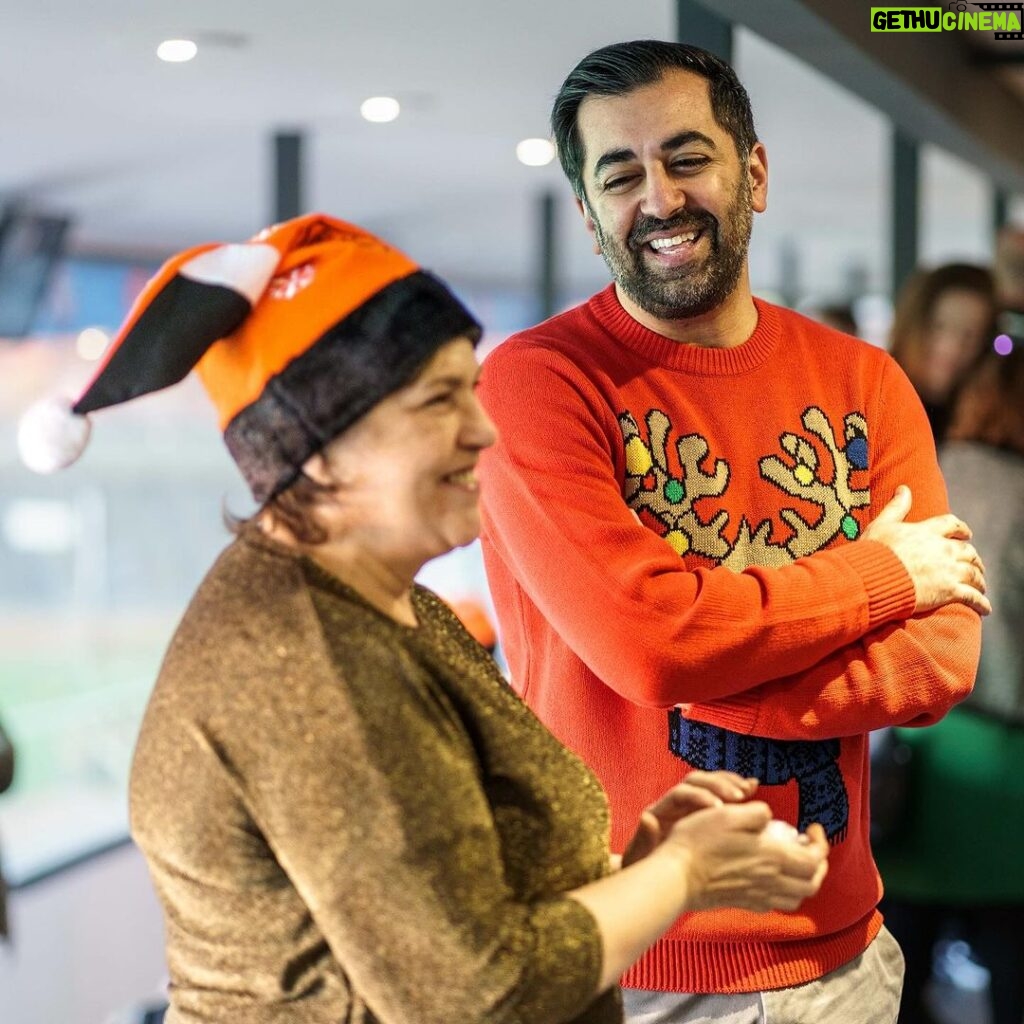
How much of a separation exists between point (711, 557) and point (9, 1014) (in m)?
2.57

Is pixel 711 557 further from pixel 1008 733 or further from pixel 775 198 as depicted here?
pixel 775 198

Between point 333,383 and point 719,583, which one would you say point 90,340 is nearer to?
point 719,583

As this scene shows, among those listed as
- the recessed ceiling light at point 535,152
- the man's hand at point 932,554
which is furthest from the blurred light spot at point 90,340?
the man's hand at point 932,554

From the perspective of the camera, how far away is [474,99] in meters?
4.90

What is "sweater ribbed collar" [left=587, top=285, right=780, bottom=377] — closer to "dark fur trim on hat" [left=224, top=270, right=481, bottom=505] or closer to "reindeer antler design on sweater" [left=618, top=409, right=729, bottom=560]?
"reindeer antler design on sweater" [left=618, top=409, right=729, bottom=560]

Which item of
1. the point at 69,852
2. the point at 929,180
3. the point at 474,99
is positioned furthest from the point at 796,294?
the point at 69,852

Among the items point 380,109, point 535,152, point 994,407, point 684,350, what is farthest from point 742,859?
point 535,152

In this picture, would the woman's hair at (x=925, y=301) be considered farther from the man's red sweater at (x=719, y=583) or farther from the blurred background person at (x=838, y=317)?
the man's red sweater at (x=719, y=583)

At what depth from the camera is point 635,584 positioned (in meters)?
1.50

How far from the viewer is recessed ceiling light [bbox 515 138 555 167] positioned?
5613 millimetres

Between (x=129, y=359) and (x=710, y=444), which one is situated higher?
(x=129, y=359)

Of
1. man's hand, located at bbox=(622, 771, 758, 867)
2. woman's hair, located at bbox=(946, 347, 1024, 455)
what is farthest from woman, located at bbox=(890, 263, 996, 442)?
man's hand, located at bbox=(622, 771, 758, 867)

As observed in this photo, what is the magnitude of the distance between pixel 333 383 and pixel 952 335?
254 cm

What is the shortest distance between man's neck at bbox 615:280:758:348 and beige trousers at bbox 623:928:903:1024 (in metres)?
0.72
